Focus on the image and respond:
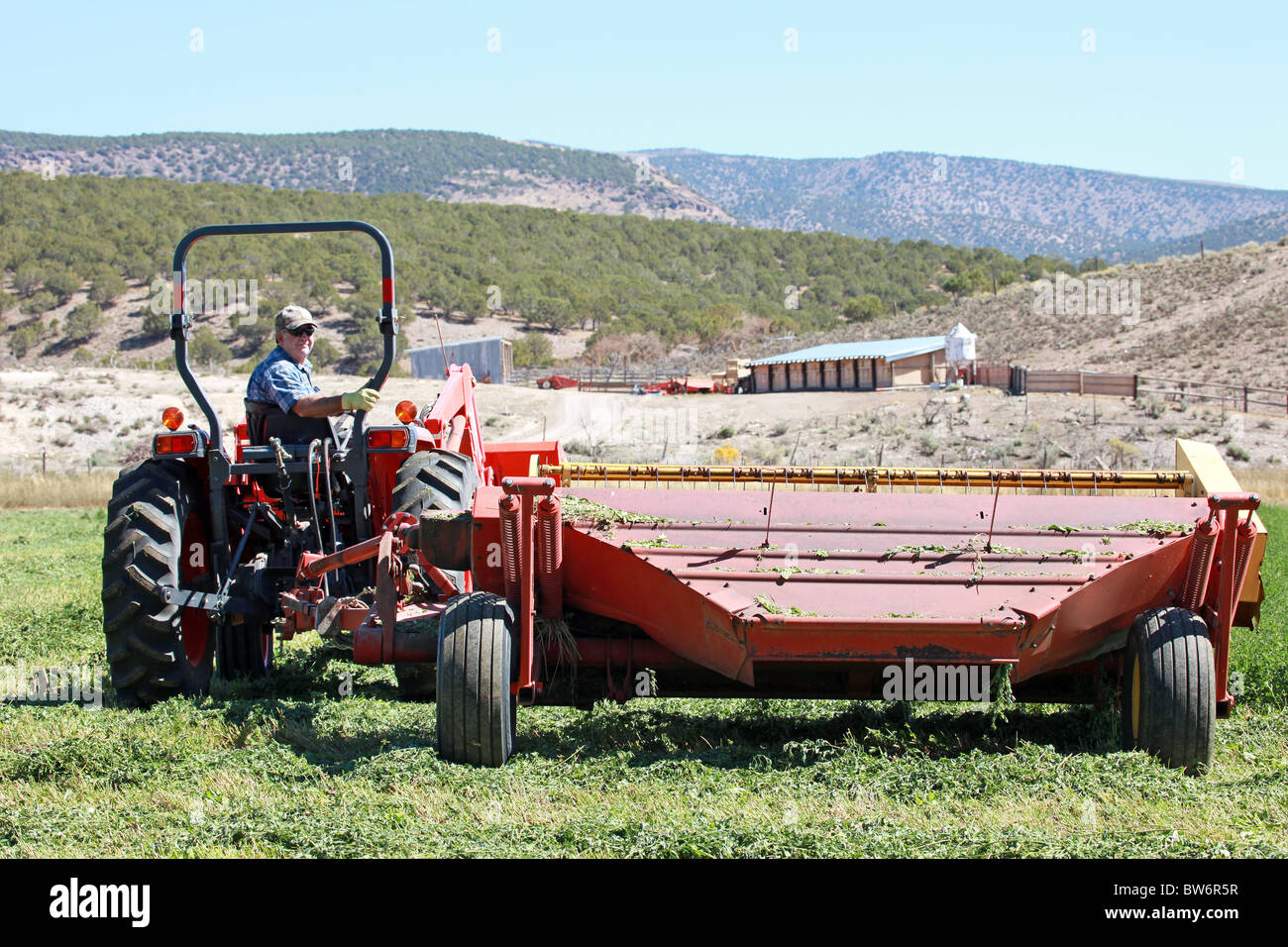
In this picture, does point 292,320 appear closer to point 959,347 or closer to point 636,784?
point 636,784

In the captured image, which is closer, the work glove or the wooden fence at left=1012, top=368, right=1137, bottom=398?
the work glove

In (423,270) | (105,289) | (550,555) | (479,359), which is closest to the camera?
(550,555)

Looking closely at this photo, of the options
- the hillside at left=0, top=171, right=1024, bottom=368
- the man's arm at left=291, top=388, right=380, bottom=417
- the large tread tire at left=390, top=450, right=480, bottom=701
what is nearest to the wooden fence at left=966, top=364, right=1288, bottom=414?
the hillside at left=0, top=171, right=1024, bottom=368

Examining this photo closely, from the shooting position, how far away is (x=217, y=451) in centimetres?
709

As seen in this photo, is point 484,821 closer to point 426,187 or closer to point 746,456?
point 746,456

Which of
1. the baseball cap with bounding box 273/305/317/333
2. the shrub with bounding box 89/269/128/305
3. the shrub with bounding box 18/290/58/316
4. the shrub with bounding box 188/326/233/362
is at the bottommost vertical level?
the baseball cap with bounding box 273/305/317/333

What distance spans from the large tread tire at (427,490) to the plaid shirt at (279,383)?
73cm

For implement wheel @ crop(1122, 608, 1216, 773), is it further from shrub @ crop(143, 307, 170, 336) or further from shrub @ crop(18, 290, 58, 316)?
shrub @ crop(18, 290, 58, 316)

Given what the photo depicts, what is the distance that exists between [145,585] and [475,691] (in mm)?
2323

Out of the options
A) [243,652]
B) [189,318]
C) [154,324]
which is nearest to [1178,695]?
[243,652]

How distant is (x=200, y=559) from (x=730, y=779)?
3625 mm

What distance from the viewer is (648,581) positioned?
19.2 feet

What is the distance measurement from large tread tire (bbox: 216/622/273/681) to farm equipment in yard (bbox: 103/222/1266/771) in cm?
40

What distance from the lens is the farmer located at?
274 inches
